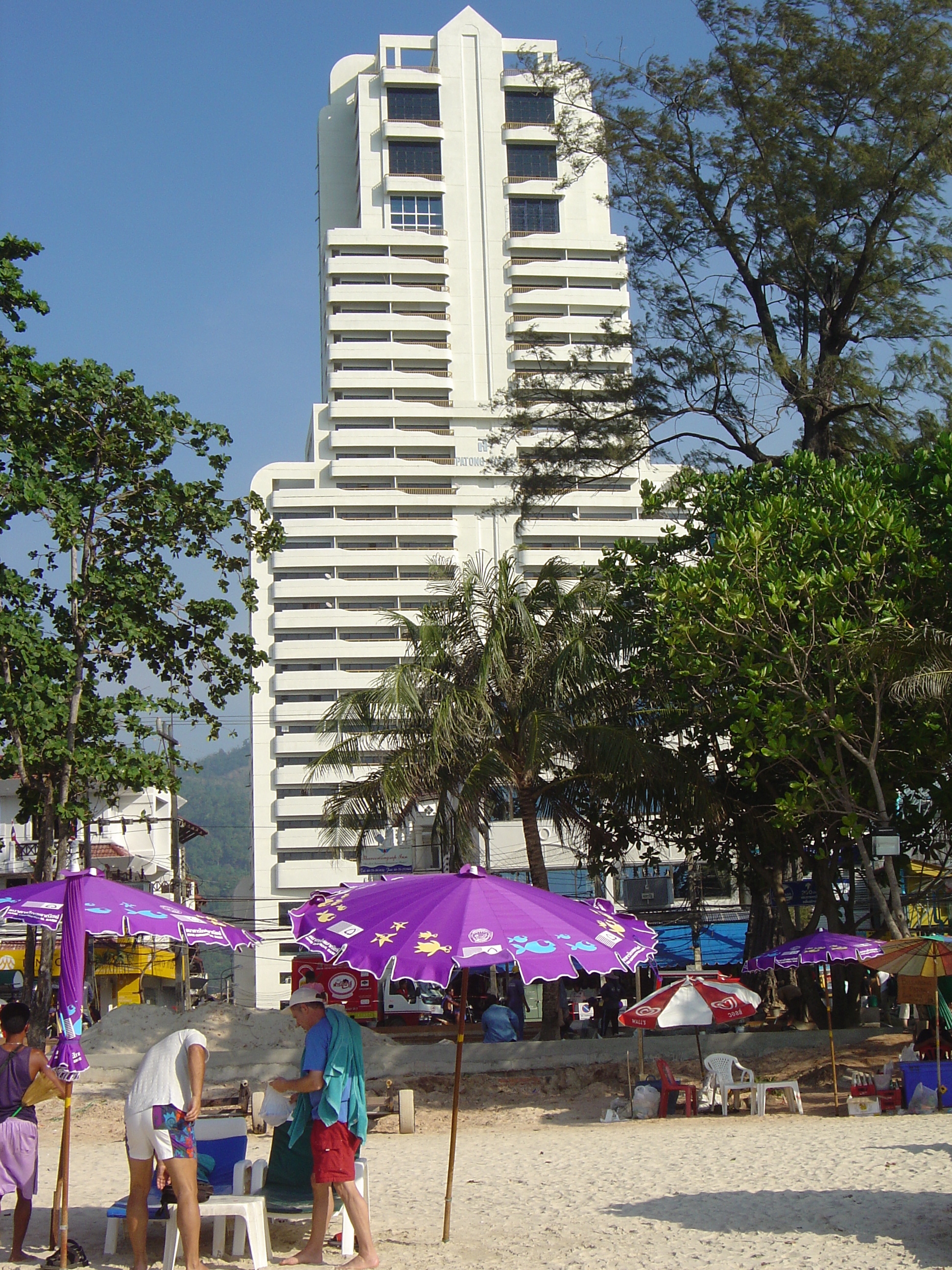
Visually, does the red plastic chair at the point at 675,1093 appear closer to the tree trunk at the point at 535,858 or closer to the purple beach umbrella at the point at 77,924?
the tree trunk at the point at 535,858

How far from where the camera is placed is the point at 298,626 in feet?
210

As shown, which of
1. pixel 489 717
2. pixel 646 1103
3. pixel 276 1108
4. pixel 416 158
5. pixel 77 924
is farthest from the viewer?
pixel 416 158

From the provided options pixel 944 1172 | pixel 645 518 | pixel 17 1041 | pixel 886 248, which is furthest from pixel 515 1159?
pixel 645 518

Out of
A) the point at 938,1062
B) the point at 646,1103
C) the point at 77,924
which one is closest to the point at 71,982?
the point at 77,924

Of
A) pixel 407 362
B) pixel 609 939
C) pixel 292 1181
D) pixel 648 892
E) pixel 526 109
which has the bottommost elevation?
pixel 292 1181

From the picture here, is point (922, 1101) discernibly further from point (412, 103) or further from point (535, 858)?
point (412, 103)

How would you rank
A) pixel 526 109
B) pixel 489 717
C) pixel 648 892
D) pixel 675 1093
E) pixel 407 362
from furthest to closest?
1. pixel 526 109
2. pixel 407 362
3. pixel 648 892
4. pixel 489 717
5. pixel 675 1093

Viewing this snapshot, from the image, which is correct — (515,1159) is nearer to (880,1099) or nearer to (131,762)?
(880,1099)

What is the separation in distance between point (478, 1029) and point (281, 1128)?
1315cm

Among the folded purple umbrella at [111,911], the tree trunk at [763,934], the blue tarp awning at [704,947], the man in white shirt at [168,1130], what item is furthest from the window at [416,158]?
the man in white shirt at [168,1130]

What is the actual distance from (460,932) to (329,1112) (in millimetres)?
1283

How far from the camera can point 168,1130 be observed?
6535mm

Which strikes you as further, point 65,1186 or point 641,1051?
point 641,1051

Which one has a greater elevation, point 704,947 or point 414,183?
point 414,183
